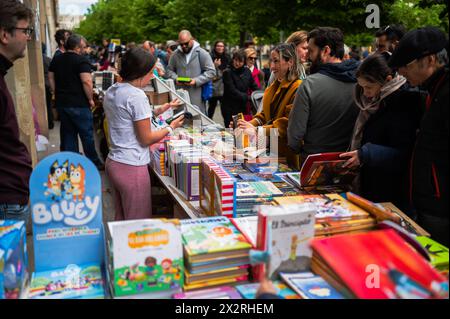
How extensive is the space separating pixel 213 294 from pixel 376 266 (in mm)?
668

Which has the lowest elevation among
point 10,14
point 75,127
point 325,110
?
point 75,127

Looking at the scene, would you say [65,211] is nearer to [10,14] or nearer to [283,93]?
[10,14]

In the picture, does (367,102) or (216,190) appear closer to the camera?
(216,190)

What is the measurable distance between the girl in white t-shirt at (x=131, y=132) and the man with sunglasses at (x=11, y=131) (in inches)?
30.2

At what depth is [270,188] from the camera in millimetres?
2838

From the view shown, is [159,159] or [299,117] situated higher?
[299,117]

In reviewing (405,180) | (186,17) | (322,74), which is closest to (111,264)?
(405,180)

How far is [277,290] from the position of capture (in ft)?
6.13

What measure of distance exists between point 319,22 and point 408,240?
974 centimetres

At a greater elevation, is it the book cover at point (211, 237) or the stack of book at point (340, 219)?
the stack of book at point (340, 219)

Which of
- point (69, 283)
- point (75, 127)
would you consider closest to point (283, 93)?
point (69, 283)

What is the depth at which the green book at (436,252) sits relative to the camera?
1.86 meters

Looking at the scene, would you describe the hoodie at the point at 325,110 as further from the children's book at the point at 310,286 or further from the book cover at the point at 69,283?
the book cover at the point at 69,283

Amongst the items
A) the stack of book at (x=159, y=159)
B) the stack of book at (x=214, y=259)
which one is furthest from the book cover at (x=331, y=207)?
the stack of book at (x=159, y=159)
